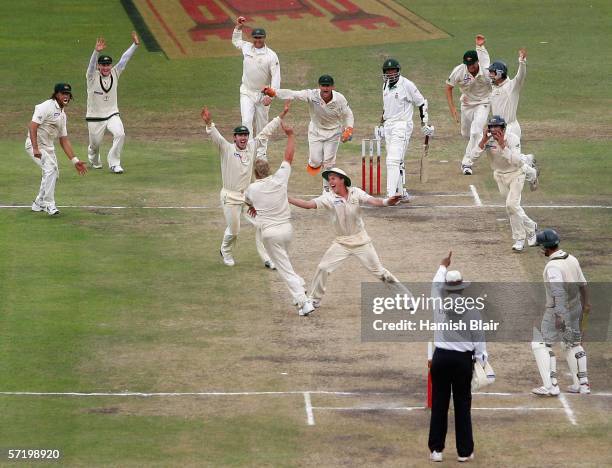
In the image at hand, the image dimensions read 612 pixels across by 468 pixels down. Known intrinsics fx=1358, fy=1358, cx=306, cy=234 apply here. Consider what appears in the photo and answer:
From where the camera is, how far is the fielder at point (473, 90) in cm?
2570

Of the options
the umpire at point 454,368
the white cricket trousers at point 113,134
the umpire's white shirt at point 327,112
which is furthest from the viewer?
the white cricket trousers at point 113,134

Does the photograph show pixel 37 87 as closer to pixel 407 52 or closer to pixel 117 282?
pixel 407 52

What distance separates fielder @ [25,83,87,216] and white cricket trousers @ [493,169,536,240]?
7.12 m

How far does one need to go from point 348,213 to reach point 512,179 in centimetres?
423

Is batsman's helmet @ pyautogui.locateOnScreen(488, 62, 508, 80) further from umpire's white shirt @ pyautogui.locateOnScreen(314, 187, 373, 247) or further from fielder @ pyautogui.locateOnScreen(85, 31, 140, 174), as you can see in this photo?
fielder @ pyautogui.locateOnScreen(85, 31, 140, 174)

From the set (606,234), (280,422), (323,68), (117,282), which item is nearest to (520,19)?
(323,68)

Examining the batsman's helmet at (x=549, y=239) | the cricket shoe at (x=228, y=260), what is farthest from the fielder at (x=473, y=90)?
the batsman's helmet at (x=549, y=239)

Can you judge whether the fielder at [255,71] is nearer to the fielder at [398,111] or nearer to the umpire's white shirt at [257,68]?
the umpire's white shirt at [257,68]

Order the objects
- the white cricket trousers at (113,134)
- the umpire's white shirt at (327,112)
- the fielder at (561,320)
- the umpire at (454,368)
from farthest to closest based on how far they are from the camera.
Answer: the white cricket trousers at (113,134) → the umpire's white shirt at (327,112) → the fielder at (561,320) → the umpire at (454,368)

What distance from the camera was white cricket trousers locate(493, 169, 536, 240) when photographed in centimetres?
2153

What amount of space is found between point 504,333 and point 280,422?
415cm

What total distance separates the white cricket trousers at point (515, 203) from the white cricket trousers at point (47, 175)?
300 inches

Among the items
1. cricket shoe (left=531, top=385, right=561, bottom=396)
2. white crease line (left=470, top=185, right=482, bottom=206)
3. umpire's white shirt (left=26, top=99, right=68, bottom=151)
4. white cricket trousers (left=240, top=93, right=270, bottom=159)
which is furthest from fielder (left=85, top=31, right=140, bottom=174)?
cricket shoe (left=531, top=385, right=561, bottom=396)

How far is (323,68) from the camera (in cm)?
3522
